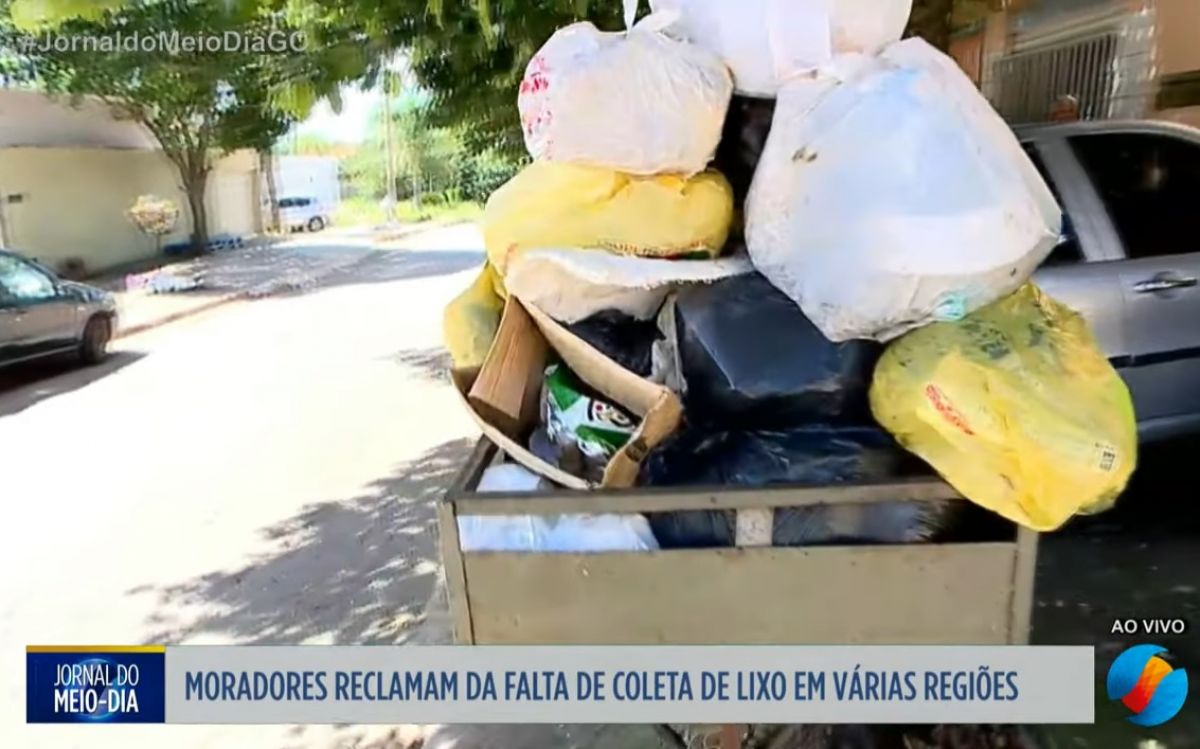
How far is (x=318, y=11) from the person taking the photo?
114 inches

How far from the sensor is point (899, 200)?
52.0 inches

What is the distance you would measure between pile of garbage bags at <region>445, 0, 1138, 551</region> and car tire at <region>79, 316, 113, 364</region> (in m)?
8.80

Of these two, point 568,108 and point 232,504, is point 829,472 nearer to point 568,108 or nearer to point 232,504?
point 568,108

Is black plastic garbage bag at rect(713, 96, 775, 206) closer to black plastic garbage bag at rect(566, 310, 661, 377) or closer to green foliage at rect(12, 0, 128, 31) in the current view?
black plastic garbage bag at rect(566, 310, 661, 377)

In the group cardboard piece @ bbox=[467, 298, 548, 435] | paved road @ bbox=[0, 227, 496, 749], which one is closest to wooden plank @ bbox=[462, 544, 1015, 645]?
cardboard piece @ bbox=[467, 298, 548, 435]

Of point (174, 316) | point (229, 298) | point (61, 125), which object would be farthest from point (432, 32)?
point (61, 125)

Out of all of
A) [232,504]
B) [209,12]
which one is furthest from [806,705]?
[232,504]

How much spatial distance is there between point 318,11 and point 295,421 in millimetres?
4118

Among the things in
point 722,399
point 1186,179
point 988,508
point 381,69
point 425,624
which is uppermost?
point 381,69

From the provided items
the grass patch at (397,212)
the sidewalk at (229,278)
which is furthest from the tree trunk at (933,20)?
the grass patch at (397,212)

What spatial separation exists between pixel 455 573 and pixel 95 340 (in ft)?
30.2

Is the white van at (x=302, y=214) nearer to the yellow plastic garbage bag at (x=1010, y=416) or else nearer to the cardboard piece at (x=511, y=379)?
the cardboard piece at (x=511, y=379)

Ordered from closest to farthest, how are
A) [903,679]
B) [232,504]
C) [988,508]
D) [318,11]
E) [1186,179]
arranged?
[988,508], [903,679], [318,11], [1186,179], [232,504]

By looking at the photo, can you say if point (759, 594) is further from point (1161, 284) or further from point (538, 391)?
point (1161, 284)
